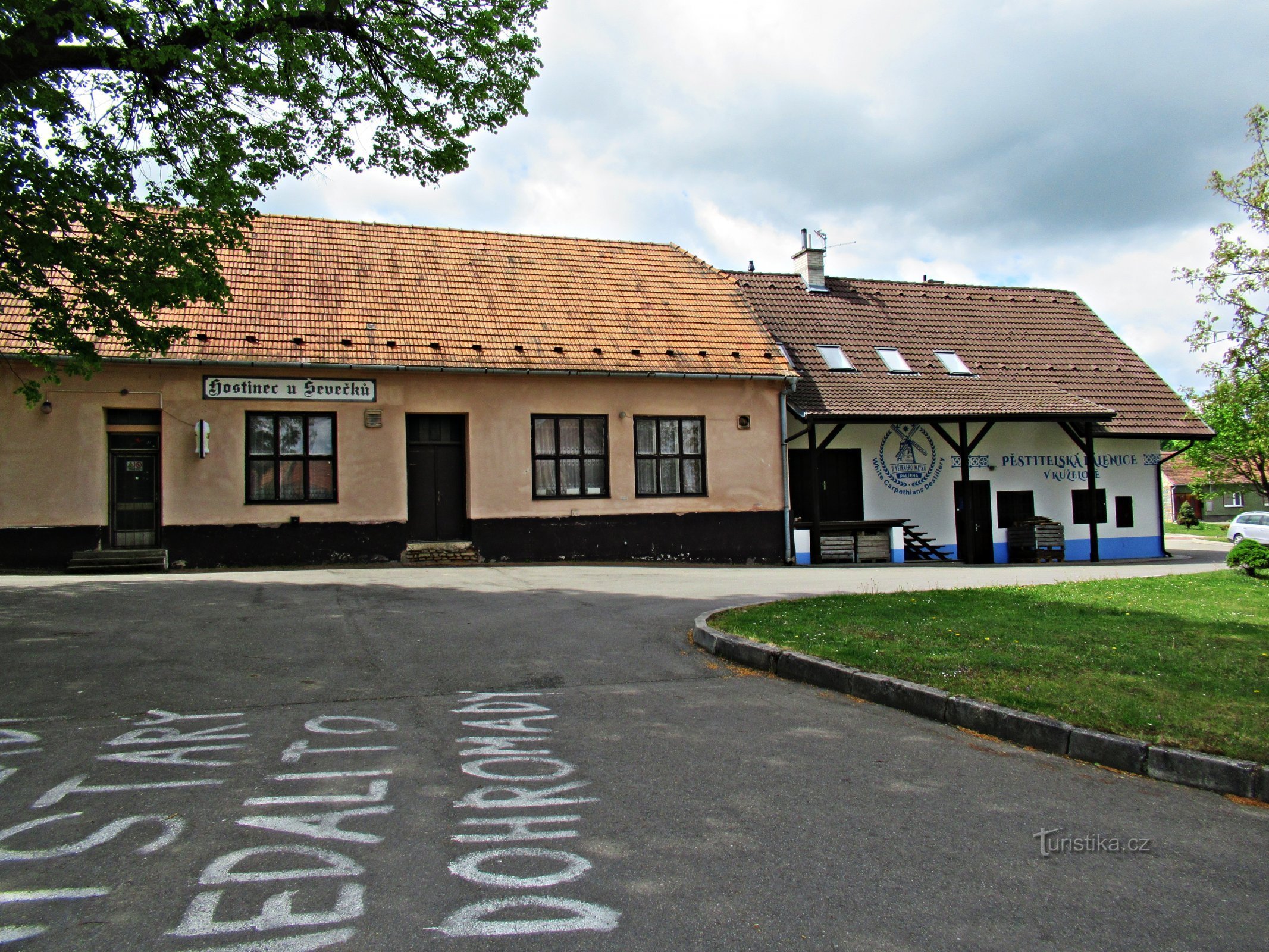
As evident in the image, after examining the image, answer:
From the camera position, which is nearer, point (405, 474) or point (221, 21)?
point (221, 21)

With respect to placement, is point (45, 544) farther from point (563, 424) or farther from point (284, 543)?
point (563, 424)

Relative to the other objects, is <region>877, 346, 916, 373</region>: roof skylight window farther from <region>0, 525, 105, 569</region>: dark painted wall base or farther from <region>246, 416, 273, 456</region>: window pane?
<region>0, 525, 105, 569</region>: dark painted wall base

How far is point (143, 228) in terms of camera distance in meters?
10.4

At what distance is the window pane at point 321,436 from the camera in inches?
651

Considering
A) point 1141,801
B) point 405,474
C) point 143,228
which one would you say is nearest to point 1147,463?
point 405,474

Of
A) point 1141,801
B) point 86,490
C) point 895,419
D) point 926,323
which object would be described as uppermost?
point 926,323

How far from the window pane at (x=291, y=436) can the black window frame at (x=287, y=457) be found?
0.03 meters

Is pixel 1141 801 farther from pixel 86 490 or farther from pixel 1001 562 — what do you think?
pixel 1001 562

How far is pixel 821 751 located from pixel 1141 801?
1.69 m

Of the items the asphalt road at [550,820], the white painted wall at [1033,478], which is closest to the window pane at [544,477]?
the white painted wall at [1033,478]

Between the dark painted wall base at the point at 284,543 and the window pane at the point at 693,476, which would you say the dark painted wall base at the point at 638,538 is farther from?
the dark painted wall base at the point at 284,543

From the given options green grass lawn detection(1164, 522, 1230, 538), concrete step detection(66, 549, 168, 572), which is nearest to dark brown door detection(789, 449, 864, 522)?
concrete step detection(66, 549, 168, 572)

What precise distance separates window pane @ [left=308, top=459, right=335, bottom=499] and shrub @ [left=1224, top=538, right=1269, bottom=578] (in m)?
16.8

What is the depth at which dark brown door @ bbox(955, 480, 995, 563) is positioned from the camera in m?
22.2
